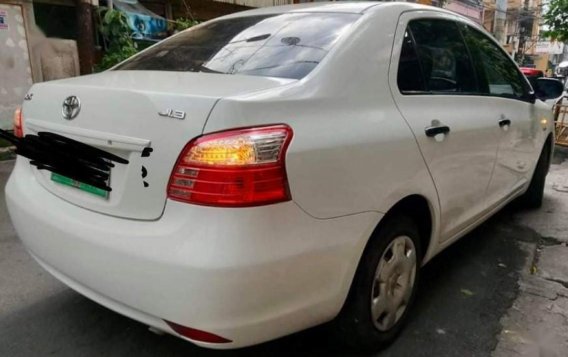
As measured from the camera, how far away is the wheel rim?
86.9 inches

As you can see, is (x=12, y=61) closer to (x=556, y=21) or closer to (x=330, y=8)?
(x=330, y=8)

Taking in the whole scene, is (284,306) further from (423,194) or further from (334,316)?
Result: (423,194)

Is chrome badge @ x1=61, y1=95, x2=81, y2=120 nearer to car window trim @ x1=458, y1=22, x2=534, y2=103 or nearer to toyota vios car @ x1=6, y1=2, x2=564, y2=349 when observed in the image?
toyota vios car @ x1=6, y1=2, x2=564, y2=349

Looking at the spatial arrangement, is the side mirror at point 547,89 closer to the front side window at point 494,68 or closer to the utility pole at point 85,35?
the front side window at point 494,68

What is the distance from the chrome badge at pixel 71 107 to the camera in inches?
77.0

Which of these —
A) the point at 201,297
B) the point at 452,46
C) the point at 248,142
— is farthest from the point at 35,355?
the point at 452,46

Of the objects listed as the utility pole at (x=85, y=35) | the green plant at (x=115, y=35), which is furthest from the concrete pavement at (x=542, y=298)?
the utility pole at (x=85, y=35)

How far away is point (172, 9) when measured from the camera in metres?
11.6

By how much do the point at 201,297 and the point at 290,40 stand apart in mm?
1231

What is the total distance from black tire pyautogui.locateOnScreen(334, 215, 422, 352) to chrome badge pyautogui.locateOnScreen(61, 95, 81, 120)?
4.23 ft

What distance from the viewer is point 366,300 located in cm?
211

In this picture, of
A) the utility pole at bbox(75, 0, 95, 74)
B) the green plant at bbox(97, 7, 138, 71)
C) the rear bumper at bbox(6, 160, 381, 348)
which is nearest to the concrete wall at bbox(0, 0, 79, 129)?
the utility pole at bbox(75, 0, 95, 74)

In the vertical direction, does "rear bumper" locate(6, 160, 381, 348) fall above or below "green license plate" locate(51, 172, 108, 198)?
below

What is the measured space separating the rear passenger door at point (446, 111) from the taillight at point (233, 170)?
0.84m
